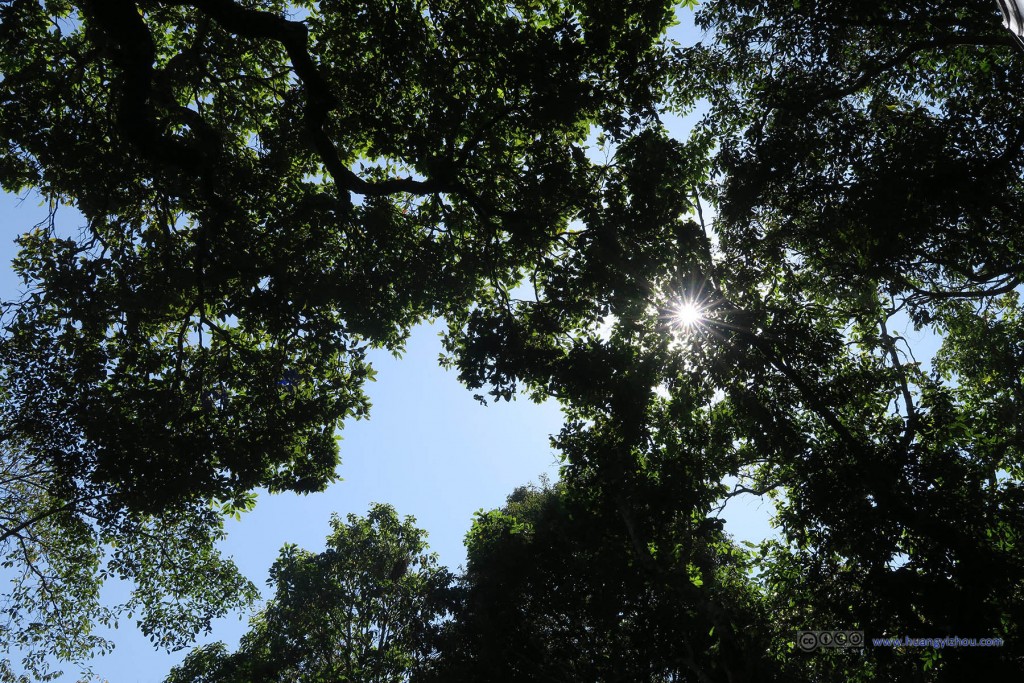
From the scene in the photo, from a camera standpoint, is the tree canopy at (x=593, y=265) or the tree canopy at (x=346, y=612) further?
the tree canopy at (x=346, y=612)

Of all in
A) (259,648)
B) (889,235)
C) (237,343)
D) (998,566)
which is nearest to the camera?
(998,566)

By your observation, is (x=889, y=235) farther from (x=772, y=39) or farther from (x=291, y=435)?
(x=291, y=435)

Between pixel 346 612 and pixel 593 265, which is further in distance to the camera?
pixel 346 612

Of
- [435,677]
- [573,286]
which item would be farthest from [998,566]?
[435,677]

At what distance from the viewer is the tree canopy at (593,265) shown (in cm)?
1027

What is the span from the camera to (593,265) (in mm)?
11930

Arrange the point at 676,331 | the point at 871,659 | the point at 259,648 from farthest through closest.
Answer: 1. the point at 259,648
2. the point at 676,331
3. the point at 871,659

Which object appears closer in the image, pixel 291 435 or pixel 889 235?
pixel 889 235

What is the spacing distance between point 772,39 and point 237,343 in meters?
14.6

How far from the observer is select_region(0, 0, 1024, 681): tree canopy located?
1027cm

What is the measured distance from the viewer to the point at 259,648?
22422 millimetres

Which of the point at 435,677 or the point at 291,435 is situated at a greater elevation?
the point at 291,435

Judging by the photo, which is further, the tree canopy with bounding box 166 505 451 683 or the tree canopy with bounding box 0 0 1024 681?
the tree canopy with bounding box 166 505 451 683

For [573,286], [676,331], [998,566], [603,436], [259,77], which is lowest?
[998,566]
